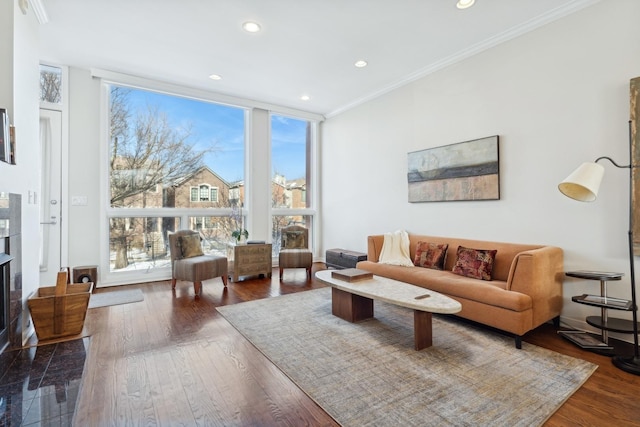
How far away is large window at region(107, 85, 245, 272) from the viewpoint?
4551 mm

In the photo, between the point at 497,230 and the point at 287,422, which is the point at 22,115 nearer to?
the point at 287,422

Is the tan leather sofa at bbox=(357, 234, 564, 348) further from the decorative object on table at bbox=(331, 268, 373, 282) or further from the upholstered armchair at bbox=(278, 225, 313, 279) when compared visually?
the upholstered armchair at bbox=(278, 225, 313, 279)

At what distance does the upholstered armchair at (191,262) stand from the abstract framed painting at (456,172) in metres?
2.94

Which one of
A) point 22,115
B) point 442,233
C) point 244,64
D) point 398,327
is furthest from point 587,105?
point 22,115

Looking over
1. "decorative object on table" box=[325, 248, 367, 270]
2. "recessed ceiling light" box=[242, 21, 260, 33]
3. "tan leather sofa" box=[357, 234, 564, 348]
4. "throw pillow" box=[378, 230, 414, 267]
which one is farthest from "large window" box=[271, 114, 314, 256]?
"tan leather sofa" box=[357, 234, 564, 348]

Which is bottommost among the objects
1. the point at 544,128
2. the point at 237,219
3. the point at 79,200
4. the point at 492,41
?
the point at 237,219

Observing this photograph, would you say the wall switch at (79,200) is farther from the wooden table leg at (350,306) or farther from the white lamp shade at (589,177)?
the white lamp shade at (589,177)

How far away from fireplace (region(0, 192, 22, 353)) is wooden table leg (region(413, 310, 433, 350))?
3.03 m

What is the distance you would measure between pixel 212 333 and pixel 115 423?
1.18m

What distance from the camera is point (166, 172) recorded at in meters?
4.88

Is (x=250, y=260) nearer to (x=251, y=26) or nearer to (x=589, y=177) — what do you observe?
(x=251, y=26)

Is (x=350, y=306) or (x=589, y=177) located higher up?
(x=589, y=177)

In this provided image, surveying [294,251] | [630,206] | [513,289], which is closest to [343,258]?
[294,251]

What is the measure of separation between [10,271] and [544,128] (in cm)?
485
